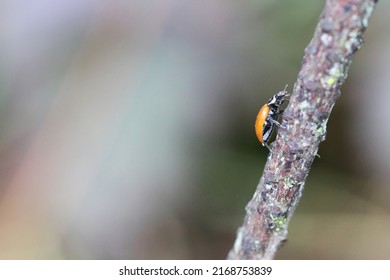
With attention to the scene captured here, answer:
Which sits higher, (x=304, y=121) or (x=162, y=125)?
(x=304, y=121)

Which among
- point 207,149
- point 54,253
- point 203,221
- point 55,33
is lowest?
point 54,253

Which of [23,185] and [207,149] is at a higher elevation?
[207,149]

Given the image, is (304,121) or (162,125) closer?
(304,121)

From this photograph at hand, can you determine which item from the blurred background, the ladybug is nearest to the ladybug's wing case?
the ladybug

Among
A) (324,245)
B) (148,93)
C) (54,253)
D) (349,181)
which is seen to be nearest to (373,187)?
(349,181)

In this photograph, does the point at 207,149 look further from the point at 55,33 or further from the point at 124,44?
the point at 55,33

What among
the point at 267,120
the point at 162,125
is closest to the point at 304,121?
the point at 267,120

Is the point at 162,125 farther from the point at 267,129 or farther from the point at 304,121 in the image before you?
the point at 304,121
